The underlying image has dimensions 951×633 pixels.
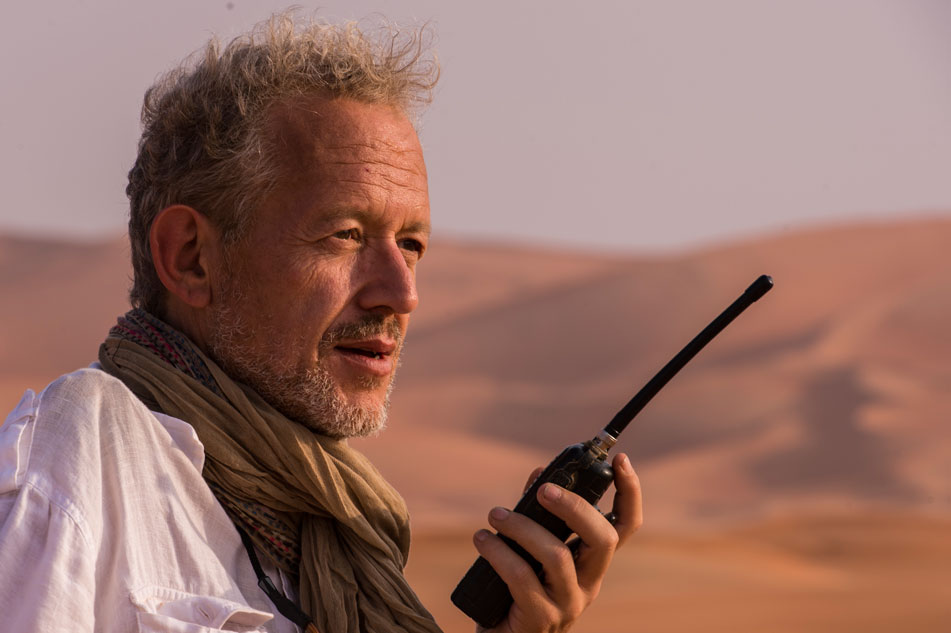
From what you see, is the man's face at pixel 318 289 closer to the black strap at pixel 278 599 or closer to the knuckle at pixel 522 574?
the black strap at pixel 278 599

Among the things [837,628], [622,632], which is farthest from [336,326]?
[837,628]

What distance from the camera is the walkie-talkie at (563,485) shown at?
265cm

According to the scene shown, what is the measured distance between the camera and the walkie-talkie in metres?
2.65

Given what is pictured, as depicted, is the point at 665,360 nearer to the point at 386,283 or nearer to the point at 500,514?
the point at 386,283

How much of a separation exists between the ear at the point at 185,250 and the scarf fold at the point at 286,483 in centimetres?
10

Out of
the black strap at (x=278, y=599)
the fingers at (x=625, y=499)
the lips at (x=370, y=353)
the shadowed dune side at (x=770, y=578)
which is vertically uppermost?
the shadowed dune side at (x=770, y=578)

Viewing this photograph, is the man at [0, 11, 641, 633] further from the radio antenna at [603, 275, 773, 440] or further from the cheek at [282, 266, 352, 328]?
the radio antenna at [603, 275, 773, 440]

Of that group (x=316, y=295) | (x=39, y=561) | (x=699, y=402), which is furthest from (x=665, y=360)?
(x=39, y=561)

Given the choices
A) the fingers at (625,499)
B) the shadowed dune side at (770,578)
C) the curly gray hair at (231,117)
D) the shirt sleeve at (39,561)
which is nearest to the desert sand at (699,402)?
the shadowed dune side at (770,578)

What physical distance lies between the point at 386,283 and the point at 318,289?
151mm

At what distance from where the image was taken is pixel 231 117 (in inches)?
117

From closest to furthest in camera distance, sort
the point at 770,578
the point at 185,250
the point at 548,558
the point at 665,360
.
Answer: the point at 548,558 < the point at 185,250 < the point at 770,578 < the point at 665,360

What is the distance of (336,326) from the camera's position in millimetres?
2879

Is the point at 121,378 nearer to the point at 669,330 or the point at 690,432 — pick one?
the point at 690,432
